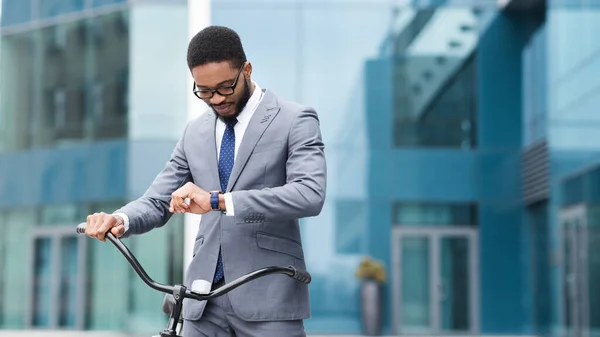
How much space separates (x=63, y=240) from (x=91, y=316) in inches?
64.1

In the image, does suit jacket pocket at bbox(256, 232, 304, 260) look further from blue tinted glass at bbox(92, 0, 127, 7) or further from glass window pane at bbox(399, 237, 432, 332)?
blue tinted glass at bbox(92, 0, 127, 7)

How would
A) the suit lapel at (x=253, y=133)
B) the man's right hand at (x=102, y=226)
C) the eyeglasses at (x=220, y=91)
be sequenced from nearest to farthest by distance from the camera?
the man's right hand at (x=102, y=226)
the eyeglasses at (x=220, y=91)
the suit lapel at (x=253, y=133)

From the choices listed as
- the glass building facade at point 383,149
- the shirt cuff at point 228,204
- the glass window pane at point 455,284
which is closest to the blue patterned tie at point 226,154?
the shirt cuff at point 228,204

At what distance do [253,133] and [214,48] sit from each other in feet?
0.98

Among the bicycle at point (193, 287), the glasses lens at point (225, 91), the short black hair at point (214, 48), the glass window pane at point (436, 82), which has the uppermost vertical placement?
the glass window pane at point (436, 82)

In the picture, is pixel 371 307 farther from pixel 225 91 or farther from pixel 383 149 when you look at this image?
pixel 225 91

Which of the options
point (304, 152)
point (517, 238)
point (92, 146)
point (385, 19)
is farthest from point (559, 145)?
point (304, 152)

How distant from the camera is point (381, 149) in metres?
17.6

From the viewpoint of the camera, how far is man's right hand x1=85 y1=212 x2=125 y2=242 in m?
2.52

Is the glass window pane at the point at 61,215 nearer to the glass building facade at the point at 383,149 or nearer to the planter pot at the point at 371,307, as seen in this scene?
the glass building facade at the point at 383,149

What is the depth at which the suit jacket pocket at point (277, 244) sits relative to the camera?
2.70 metres

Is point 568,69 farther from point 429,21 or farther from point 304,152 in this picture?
point 304,152

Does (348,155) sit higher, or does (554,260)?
(348,155)

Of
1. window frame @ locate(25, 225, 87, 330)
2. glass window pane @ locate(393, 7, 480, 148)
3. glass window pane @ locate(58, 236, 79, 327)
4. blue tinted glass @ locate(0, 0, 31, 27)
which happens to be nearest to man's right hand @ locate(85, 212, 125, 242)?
glass window pane @ locate(393, 7, 480, 148)
